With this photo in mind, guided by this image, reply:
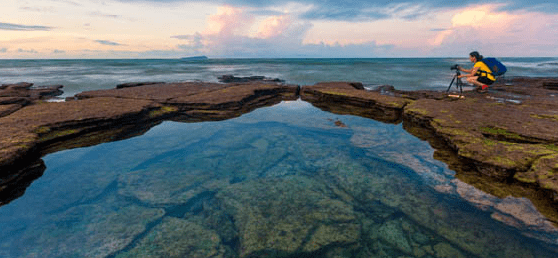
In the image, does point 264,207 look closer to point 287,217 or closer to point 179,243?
point 287,217

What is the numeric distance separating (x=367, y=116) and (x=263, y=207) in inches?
295

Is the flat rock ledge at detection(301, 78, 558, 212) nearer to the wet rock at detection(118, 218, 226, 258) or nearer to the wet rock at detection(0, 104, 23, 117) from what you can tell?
the wet rock at detection(118, 218, 226, 258)

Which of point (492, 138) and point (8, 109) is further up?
point (8, 109)

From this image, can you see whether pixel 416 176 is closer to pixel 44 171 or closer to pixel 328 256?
pixel 328 256

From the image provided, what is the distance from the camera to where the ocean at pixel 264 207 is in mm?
3814

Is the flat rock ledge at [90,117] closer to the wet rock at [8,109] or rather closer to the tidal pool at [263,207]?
the wet rock at [8,109]

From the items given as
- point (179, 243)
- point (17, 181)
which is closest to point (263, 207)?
point (179, 243)

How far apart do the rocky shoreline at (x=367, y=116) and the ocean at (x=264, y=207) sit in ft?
1.18

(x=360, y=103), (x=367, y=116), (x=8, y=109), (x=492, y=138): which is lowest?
(x=367, y=116)

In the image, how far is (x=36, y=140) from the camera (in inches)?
263

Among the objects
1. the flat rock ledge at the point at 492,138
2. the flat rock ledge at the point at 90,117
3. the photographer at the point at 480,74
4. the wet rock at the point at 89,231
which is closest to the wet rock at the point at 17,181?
the flat rock ledge at the point at 90,117

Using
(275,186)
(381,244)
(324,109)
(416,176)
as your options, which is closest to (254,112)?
(324,109)

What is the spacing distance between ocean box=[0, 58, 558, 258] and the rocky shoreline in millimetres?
360

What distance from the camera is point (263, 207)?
4.80 meters
